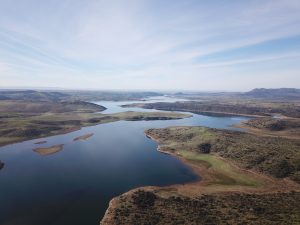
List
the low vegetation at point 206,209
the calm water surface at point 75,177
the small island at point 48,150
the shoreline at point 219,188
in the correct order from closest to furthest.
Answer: the low vegetation at point 206,209 → the calm water surface at point 75,177 → the shoreline at point 219,188 → the small island at point 48,150

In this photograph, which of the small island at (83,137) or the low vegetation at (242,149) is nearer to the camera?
the low vegetation at (242,149)

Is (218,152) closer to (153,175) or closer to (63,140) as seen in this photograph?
(153,175)

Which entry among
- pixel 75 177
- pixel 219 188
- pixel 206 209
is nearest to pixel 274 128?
pixel 219 188

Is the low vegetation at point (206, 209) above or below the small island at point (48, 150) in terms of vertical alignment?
above

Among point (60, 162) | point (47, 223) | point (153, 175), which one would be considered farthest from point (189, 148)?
point (47, 223)

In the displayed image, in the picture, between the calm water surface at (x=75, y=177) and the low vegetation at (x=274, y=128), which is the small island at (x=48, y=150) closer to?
the calm water surface at (x=75, y=177)

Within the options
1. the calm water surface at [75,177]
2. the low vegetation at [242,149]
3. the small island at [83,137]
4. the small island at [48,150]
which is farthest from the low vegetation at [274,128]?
the small island at [48,150]

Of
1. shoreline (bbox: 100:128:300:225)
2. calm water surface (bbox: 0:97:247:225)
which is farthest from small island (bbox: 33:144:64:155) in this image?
shoreline (bbox: 100:128:300:225)

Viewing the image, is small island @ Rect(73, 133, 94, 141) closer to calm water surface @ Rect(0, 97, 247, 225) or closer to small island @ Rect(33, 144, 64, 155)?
calm water surface @ Rect(0, 97, 247, 225)
